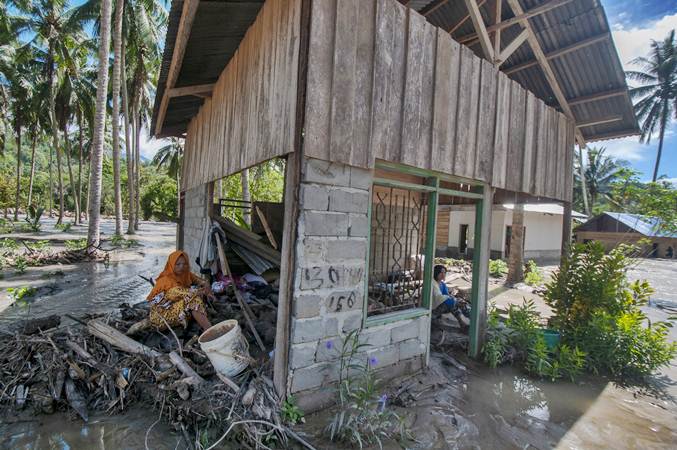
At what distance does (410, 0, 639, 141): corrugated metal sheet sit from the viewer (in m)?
5.34

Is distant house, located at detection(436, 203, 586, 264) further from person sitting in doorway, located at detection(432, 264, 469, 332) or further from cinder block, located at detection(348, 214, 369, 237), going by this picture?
cinder block, located at detection(348, 214, 369, 237)

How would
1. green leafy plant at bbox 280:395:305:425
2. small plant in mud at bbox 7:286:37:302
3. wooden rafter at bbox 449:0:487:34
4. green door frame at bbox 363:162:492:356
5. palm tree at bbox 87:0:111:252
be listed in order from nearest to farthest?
green leafy plant at bbox 280:395:305:425 → green door frame at bbox 363:162:492:356 → wooden rafter at bbox 449:0:487:34 → small plant in mud at bbox 7:286:37:302 → palm tree at bbox 87:0:111:252

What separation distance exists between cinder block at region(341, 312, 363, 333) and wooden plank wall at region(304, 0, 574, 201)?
5.08 ft

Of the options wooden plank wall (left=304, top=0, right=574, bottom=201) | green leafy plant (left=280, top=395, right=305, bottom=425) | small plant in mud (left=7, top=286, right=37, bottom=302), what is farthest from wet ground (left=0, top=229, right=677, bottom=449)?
wooden plank wall (left=304, top=0, right=574, bottom=201)

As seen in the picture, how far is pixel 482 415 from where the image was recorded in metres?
3.72

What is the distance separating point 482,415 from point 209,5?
19.2ft

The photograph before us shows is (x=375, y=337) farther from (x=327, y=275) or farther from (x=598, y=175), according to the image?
(x=598, y=175)

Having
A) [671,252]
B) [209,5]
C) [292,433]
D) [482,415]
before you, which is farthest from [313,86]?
[671,252]

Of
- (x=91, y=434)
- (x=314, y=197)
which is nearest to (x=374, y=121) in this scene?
(x=314, y=197)

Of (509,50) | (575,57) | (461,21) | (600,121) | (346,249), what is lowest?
(346,249)

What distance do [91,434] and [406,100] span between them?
4497mm

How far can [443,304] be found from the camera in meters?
6.43

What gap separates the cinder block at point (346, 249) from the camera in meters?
3.31

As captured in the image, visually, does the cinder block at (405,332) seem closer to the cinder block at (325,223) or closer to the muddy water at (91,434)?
the cinder block at (325,223)
